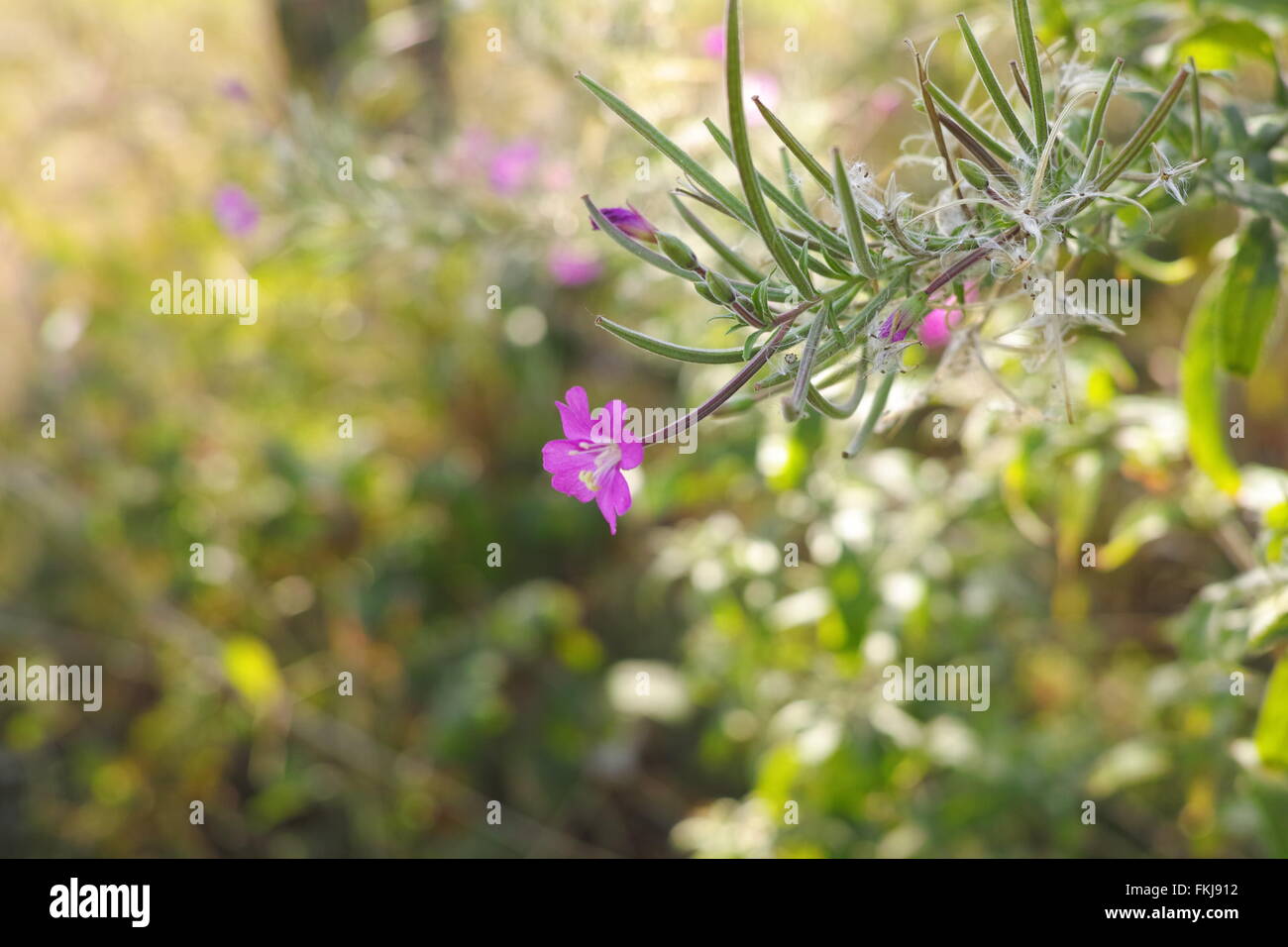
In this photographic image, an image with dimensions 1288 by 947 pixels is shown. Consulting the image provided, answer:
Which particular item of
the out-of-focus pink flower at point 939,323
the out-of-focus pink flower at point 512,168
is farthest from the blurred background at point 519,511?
the out-of-focus pink flower at point 939,323

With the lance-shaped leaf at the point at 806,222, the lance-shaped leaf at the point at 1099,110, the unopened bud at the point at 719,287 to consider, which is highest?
the lance-shaped leaf at the point at 1099,110

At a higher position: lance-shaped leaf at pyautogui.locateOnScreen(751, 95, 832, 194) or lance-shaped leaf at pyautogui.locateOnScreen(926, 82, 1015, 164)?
lance-shaped leaf at pyautogui.locateOnScreen(926, 82, 1015, 164)

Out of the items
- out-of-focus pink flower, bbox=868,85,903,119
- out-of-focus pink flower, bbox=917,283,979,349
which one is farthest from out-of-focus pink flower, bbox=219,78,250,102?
out-of-focus pink flower, bbox=917,283,979,349

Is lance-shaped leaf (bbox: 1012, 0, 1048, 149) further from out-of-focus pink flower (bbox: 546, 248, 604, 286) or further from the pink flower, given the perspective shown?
out-of-focus pink flower (bbox: 546, 248, 604, 286)

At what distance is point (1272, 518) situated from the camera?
99 centimetres

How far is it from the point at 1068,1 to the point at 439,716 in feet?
5.38

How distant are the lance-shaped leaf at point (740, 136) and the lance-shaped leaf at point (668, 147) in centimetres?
7

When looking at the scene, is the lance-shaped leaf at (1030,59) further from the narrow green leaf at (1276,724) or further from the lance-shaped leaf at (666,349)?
the narrow green leaf at (1276,724)

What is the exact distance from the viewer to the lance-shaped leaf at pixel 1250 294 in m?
0.92

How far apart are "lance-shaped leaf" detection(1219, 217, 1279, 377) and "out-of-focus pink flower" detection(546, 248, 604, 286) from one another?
112 centimetres

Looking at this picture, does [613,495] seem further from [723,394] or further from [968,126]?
[968,126]

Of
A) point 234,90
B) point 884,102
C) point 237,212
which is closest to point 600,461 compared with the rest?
point 884,102

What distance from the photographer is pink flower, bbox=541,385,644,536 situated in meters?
0.68
